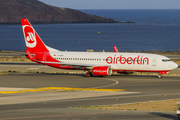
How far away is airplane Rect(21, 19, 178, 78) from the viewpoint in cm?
4744

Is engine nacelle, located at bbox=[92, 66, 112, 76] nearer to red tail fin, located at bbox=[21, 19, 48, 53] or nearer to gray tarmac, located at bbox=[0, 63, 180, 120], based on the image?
gray tarmac, located at bbox=[0, 63, 180, 120]

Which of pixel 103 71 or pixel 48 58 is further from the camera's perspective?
pixel 48 58

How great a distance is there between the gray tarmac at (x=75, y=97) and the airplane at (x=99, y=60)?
293cm

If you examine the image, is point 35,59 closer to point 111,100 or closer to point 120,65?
point 120,65

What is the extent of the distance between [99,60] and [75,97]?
62.4 ft

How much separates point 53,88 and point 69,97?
6.94m

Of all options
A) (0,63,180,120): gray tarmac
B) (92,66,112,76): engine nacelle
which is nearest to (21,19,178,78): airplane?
(92,66,112,76): engine nacelle

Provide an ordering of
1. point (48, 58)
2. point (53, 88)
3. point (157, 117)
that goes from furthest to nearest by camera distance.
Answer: point (48, 58), point (53, 88), point (157, 117)

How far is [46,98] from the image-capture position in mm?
30797

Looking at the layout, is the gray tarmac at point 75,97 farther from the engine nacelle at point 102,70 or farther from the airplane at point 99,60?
the airplane at point 99,60

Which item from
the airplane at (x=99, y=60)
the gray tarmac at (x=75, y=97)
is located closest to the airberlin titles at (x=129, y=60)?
the airplane at (x=99, y=60)

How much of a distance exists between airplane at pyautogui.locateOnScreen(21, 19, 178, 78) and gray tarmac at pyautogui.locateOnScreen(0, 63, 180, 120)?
293cm

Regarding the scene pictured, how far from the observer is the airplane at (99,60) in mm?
47438

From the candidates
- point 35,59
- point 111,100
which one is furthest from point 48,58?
point 111,100
